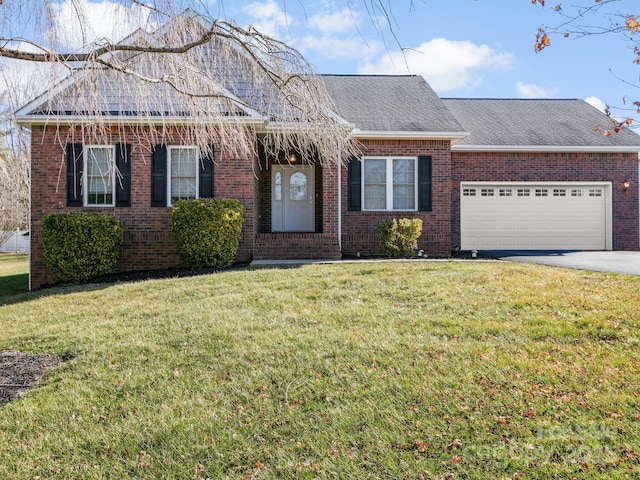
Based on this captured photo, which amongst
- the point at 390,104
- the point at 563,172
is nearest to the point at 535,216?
the point at 563,172

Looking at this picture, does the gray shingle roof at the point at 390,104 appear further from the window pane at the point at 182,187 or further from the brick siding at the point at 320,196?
the window pane at the point at 182,187

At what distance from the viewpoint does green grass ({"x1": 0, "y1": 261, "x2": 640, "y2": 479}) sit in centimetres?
291

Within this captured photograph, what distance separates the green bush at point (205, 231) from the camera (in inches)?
405

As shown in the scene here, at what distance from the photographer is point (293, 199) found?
46.9 feet

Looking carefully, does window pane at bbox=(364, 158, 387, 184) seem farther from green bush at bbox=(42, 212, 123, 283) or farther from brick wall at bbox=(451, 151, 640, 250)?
green bush at bbox=(42, 212, 123, 283)

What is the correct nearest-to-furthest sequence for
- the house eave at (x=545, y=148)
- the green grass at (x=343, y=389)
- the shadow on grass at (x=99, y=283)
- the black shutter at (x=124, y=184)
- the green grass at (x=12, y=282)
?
1. the green grass at (x=343, y=389)
2. the shadow on grass at (x=99, y=283)
3. the green grass at (x=12, y=282)
4. the black shutter at (x=124, y=184)
5. the house eave at (x=545, y=148)

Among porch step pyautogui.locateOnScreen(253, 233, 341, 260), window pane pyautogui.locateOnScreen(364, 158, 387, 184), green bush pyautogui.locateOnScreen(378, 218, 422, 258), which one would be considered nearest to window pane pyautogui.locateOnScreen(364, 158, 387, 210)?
window pane pyautogui.locateOnScreen(364, 158, 387, 184)

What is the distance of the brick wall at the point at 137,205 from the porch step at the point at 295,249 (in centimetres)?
31

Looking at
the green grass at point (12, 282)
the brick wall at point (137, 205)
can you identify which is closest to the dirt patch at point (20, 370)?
the green grass at point (12, 282)

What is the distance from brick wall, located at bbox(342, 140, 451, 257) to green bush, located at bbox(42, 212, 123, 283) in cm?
601

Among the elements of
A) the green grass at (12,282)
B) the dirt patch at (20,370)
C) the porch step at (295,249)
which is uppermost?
the porch step at (295,249)

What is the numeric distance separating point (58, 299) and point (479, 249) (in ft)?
38.6

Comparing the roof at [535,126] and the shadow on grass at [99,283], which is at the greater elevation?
the roof at [535,126]

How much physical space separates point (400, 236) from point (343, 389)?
8315 mm
